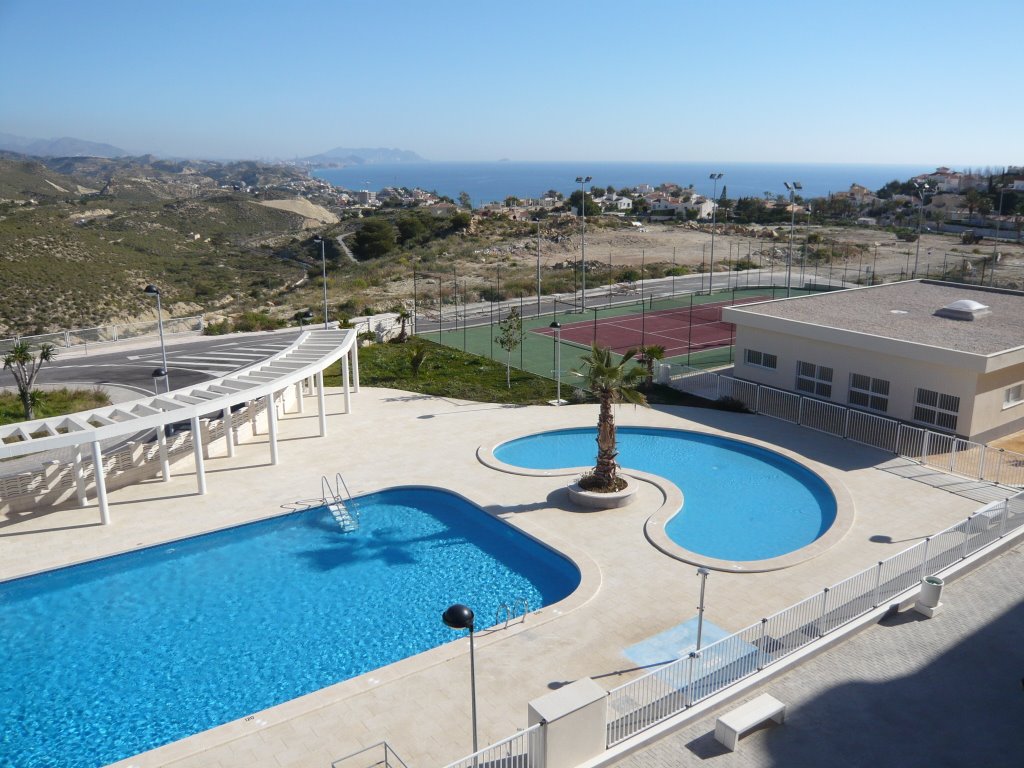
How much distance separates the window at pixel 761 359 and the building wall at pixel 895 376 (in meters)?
0.17

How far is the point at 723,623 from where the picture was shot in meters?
14.8

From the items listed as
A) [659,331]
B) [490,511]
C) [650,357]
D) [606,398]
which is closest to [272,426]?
[490,511]

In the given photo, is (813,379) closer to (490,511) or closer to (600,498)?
(600,498)

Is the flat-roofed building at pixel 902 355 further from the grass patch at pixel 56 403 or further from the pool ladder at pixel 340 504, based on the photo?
the grass patch at pixel 56 403

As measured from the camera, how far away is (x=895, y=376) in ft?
83.0

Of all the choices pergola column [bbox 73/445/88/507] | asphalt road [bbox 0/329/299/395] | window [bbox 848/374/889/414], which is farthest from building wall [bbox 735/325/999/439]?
pergola column [bbox 73/445/88/507]

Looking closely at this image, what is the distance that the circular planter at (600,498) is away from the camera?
20094 millimetres

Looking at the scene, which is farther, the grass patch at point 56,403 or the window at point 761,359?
the window at point 761,359

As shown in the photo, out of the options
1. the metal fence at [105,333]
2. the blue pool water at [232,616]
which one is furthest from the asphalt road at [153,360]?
the blue pool water at [232,616]

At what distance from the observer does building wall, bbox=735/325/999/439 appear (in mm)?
23703

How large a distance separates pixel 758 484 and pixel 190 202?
14081 cm

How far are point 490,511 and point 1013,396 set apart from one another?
1828 centimetres

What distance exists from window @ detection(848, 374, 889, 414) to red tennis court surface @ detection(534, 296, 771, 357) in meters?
11.0

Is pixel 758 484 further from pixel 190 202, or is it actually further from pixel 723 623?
pixel 190 202
